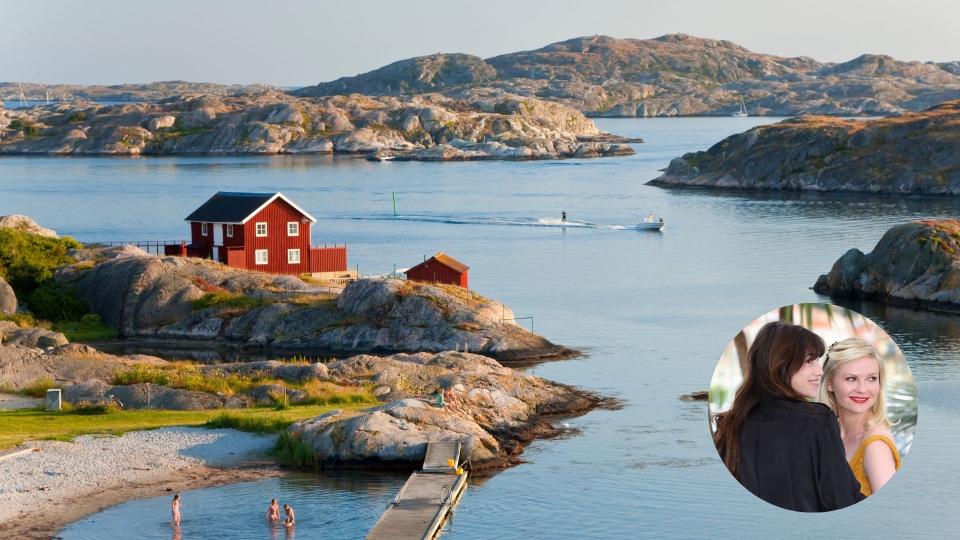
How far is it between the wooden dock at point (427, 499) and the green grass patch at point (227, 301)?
98.3 feet

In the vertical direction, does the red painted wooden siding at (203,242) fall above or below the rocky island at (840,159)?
below

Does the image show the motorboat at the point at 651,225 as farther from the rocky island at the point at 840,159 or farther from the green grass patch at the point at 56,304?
the green grass patch at the point at 56,304

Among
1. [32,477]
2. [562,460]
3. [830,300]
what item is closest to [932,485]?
[562,460]

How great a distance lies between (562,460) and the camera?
40.0 meters

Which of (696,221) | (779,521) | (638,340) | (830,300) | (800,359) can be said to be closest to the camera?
(800,359)

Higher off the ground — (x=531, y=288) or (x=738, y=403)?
(x=738, y=403)

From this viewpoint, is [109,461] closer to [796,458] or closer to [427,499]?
[427,499]

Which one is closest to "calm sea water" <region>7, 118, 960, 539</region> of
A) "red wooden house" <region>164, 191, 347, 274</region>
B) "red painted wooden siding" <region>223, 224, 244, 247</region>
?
"red wooden house" <region>164, 191, 347, 274</region>

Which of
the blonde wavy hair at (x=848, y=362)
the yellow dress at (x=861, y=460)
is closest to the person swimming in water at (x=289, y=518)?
the yellow dress at (x=861, y=460)

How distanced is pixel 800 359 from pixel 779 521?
1060 inches

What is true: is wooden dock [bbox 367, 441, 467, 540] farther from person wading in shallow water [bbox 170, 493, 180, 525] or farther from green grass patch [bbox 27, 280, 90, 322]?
green grass patch [bbox 27, 280, 90, 322]

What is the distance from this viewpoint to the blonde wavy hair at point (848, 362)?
7.93 meters

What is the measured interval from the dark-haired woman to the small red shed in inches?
2476

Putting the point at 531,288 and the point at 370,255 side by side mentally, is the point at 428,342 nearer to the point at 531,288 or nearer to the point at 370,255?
the point at 531,288
